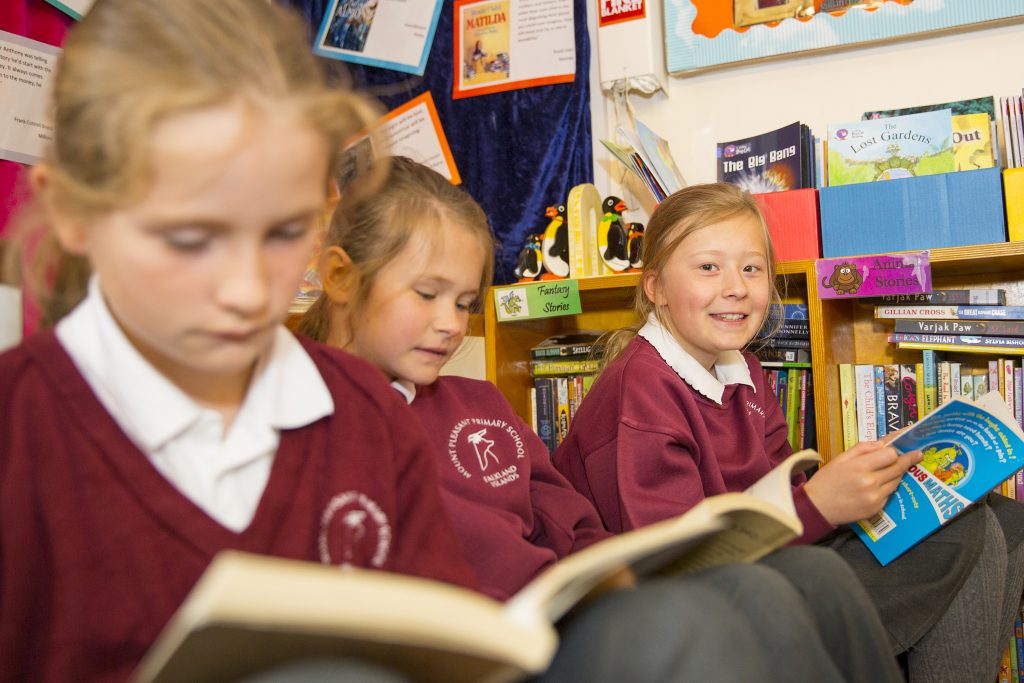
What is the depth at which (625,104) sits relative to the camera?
1.95 metres

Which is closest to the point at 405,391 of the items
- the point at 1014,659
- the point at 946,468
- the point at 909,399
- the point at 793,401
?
the point at 946,468

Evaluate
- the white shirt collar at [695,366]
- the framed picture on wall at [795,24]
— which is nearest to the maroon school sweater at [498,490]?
the white shirt collar at [695,366]

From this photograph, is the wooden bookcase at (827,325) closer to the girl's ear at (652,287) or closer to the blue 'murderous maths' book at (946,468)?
the girl's ear at (652,287)

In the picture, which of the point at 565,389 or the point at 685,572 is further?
the point at 565,389

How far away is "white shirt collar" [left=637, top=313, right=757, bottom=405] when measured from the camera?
1.24 meters

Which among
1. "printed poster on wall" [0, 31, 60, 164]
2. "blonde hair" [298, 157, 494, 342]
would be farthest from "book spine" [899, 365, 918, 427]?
"printed poster on wall" [0, 31, 60, 164]

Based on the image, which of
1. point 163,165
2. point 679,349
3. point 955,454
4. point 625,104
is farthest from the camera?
point 625,104

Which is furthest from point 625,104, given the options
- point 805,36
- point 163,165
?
point 163,165

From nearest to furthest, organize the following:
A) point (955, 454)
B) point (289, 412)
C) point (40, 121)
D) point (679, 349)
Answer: point (289, 412) → point (955, 454) → point (679, 349) → point (40, 121)

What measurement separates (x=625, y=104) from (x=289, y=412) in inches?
59.8

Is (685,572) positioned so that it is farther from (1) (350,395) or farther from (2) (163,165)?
(2) (163,165)

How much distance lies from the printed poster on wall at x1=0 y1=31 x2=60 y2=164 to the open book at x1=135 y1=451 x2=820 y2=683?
1.44m

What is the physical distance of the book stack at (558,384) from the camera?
5.69 feet

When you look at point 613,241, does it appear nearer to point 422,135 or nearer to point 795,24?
point 795,24
